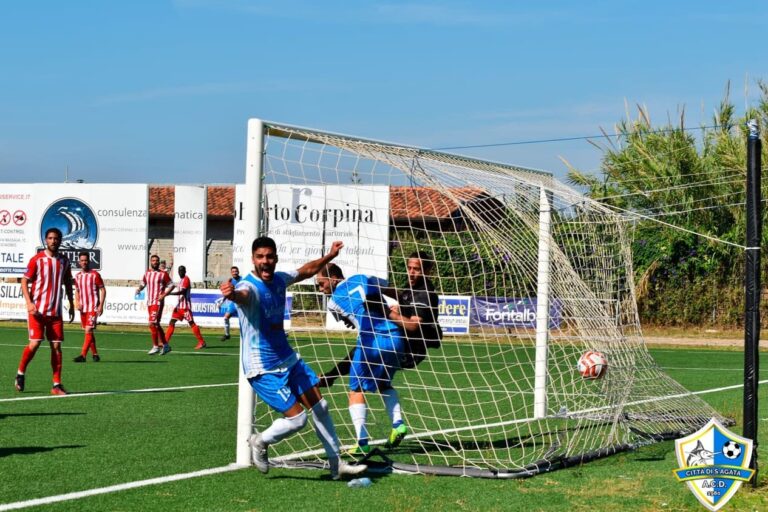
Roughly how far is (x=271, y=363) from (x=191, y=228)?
26259mm

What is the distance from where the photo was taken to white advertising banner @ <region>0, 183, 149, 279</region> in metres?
33.9

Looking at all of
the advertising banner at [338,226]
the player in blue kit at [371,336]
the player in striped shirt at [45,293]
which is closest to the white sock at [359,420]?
the player in blue kit at [371,336]

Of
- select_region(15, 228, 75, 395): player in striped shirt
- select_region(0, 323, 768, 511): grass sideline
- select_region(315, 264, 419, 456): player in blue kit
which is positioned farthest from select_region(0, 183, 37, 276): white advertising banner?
select_region(315, 264, 419, 456): player in blue kit

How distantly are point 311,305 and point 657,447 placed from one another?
13.1 ft

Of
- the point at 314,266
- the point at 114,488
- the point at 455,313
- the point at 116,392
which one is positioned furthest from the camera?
the point at 455,313

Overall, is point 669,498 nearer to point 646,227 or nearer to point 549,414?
point 549,414

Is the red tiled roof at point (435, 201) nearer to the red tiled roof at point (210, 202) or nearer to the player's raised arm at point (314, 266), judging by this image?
the player's raised arm at point (314, 266)

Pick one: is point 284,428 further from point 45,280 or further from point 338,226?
point 338,226

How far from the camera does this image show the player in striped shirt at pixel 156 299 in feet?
69.9

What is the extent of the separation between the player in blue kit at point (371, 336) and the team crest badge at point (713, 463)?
302 centimetres

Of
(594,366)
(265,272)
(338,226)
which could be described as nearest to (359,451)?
(265,272)

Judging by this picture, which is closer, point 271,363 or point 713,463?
point 713,463

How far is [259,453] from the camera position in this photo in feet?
25.3

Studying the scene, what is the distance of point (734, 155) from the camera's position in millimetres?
33344
